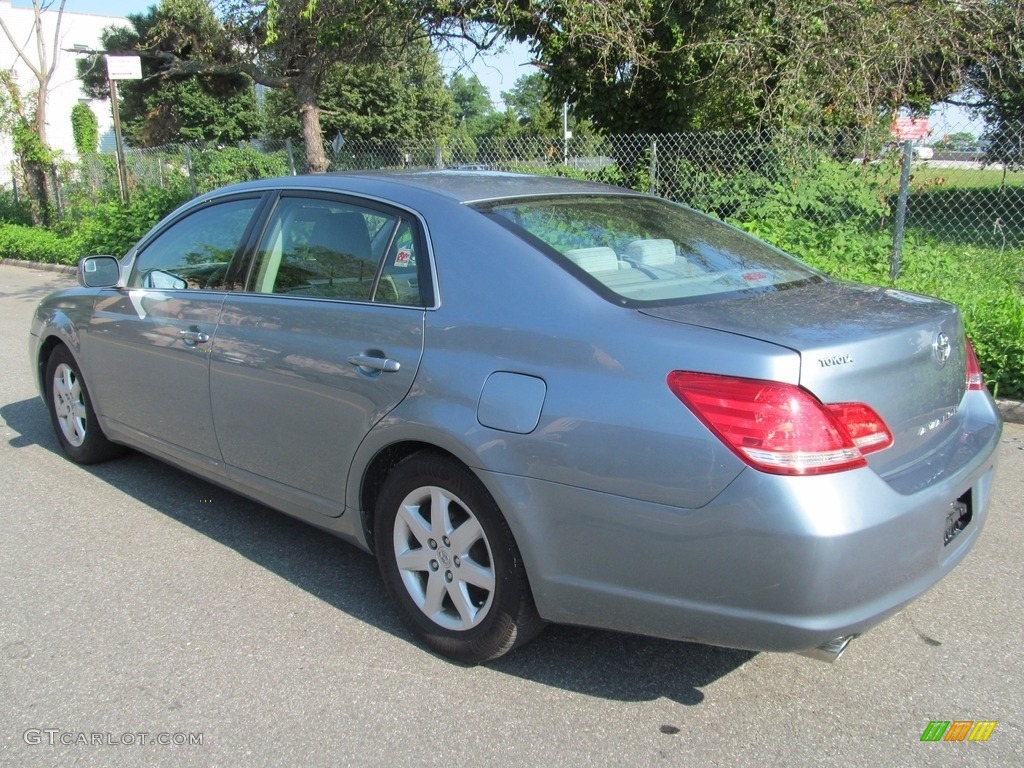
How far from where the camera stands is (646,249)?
127 inches

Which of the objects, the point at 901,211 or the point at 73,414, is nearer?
the point at 73,414

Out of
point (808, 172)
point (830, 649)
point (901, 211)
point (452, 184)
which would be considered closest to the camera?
point (830, 649)

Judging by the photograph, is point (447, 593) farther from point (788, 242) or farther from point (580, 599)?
point (788, 242)

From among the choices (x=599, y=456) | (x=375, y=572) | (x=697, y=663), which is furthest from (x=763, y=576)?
(x=375, y=572)

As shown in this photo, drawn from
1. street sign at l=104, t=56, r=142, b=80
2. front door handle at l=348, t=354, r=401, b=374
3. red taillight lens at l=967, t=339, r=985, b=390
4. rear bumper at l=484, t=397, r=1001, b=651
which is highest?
street sign at l=104, t=56, r=142, b=80

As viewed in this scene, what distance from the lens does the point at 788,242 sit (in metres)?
8.29

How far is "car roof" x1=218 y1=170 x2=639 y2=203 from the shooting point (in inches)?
131

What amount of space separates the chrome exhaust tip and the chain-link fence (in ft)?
18.8

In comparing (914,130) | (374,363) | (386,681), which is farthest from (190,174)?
(386,681)

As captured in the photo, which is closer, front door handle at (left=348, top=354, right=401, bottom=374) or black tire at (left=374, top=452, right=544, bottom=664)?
black tire at (left=374, top=452, right=544, bottom=664)

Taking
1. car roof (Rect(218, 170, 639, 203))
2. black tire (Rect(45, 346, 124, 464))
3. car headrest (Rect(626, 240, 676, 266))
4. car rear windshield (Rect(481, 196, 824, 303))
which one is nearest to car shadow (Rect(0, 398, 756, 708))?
black tire (Rect(45, 346, 124, 464))

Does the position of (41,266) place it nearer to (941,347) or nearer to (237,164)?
(237,164)

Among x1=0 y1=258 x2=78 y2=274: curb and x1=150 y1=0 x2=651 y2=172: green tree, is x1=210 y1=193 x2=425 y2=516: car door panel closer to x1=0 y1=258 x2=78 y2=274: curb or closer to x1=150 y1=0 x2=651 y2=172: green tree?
x1=150 y1=0 x2=651 y2=172: green tree

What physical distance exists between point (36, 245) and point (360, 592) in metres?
16.5
